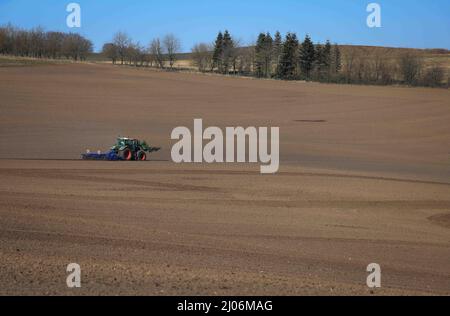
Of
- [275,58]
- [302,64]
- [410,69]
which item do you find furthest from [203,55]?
[410,69]

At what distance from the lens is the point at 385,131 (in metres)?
50.8

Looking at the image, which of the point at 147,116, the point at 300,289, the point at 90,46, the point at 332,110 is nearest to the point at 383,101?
the point at 332,110

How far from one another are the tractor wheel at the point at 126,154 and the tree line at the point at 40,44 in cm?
9527

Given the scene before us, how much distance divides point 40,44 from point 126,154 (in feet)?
329

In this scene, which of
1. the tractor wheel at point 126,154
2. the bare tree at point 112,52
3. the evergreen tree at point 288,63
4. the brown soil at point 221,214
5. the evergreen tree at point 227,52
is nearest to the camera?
the brown soil at point 221,214

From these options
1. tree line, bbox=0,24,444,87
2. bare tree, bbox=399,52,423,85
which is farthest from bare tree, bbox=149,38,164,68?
bare tree, bbox=399,52,423,85

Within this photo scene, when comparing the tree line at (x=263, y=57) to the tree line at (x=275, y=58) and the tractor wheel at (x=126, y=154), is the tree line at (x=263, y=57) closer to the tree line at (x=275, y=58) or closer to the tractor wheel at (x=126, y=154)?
the tree line at (x=275, y=58)

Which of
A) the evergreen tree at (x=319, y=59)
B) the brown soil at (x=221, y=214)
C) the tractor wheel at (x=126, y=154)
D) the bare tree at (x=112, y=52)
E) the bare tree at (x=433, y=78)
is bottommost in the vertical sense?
the brown soil at (x=221, y=214)

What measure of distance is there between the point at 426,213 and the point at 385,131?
32.6 m

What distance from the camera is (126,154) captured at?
30062 millimetres

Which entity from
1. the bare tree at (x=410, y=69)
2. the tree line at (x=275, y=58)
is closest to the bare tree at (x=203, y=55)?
the tree line at (x=275, y=58)

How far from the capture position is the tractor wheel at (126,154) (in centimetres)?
2983

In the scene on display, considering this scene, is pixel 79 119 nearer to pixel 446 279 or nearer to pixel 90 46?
pixel 446 279

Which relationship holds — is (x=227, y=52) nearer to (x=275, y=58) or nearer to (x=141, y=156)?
(x=275, y=58)
